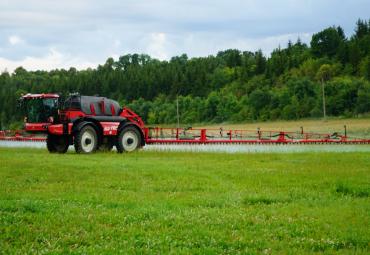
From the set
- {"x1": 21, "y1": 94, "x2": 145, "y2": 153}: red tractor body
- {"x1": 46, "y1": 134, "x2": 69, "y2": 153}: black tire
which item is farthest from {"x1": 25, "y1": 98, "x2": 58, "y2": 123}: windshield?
{"x1": 46, "y1": 134, "x2": 69, "y2": 153}: black tire

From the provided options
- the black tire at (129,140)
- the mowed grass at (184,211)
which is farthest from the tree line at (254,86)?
the mowed grass at (184,211)

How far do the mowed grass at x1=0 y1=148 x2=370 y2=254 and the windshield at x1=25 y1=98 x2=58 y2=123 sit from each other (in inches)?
617

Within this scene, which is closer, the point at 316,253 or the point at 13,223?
the point at 316,253

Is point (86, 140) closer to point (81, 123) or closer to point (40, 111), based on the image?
point (81, 123)

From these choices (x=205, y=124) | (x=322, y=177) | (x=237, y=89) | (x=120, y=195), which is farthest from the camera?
(x=237, y=89)

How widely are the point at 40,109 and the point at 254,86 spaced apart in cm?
10788

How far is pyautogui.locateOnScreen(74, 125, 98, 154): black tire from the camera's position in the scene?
31078 mm

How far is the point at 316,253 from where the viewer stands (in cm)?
832

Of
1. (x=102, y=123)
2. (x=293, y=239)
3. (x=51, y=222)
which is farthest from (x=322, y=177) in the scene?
(x=102, y=123)

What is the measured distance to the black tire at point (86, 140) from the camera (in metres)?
31.1

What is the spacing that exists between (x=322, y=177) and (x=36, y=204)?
343 inches

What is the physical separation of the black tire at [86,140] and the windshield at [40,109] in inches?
117

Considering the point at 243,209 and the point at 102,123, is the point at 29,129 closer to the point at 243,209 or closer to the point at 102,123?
the point at 102,123

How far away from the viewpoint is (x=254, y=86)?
139 metres
